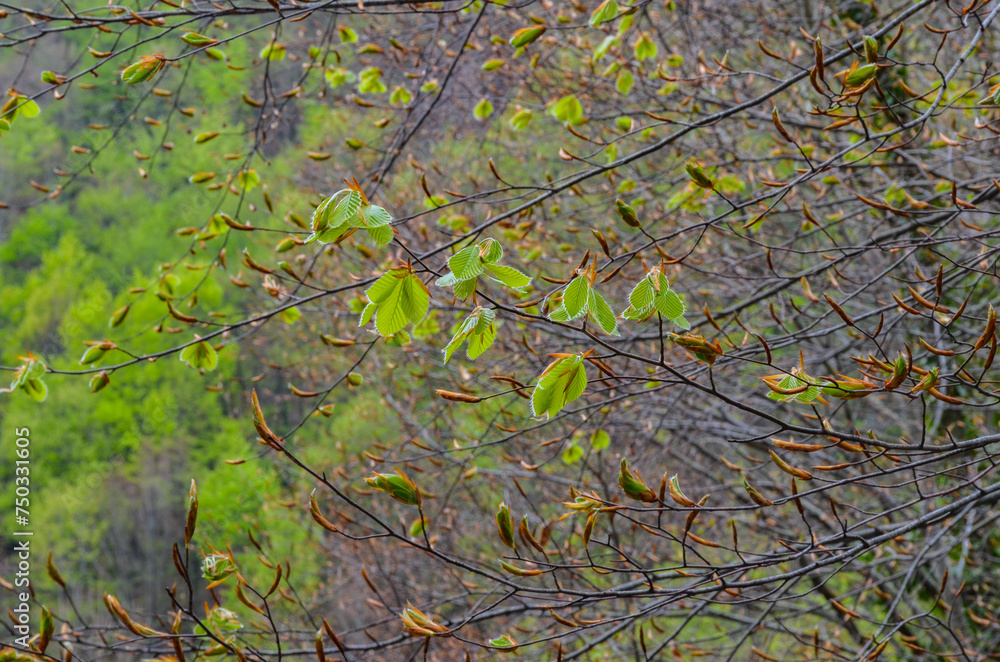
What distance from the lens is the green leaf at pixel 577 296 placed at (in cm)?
95

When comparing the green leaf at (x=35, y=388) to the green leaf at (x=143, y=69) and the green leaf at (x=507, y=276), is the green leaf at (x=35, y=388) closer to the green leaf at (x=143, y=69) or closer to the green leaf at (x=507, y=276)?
the green leaf at (x=143, y=69)

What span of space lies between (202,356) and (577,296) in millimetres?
1216

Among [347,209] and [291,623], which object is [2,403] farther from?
[347,209]

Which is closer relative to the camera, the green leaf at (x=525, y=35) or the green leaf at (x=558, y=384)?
the green leaf at (x=558, y=384)

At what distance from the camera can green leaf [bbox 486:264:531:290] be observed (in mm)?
964

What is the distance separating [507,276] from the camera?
979 mm

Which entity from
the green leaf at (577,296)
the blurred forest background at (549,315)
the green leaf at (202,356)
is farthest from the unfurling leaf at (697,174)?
the green leaf at (202,356)

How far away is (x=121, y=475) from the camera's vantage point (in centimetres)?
1424

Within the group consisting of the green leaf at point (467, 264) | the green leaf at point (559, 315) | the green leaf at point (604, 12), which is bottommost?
the green leaf at point (559, 315)

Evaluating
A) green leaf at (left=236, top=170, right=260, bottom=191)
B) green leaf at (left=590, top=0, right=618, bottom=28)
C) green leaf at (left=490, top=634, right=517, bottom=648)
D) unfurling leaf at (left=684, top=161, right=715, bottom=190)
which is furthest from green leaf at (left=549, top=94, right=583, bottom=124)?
green leaf at (left=490, top=634, right=517, bottom=648)

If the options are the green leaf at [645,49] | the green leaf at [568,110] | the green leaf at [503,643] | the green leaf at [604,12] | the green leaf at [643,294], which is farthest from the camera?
the green leaf at [645,49]

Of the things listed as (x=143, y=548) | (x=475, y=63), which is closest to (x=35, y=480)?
(x=143, y=548)

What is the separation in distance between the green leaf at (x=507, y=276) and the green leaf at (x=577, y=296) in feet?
0.20

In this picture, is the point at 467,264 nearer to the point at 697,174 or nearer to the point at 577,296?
the point at 577,296
